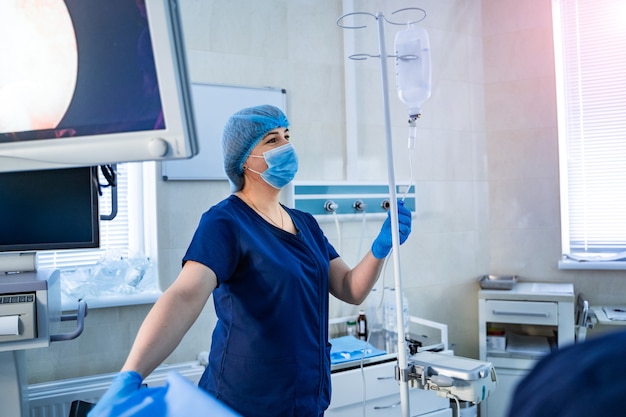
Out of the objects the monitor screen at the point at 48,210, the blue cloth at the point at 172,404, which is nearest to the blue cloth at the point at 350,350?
the monitor screen at the point at 48,210

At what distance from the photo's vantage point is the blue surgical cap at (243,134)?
153cm

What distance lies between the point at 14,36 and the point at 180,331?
0.61m

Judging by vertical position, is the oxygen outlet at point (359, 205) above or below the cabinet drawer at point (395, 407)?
above

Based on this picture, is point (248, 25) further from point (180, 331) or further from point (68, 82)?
point (68, 82)

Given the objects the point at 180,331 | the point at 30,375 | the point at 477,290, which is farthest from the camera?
the point at 477,290

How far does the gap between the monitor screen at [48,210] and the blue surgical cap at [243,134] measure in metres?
0.41

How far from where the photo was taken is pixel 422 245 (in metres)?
2.83

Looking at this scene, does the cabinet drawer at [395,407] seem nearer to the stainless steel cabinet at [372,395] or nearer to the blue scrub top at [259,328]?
the stainless steel cabinet at [372,395]

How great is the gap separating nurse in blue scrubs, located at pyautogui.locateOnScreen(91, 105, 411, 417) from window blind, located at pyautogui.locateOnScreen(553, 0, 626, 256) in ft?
5.96

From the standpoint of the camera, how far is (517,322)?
2646 mm

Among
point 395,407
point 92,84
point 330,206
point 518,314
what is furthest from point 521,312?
point 92,84

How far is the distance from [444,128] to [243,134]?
168cm

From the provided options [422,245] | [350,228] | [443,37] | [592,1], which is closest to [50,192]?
[350,228]

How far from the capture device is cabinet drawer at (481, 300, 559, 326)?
2.58 m
